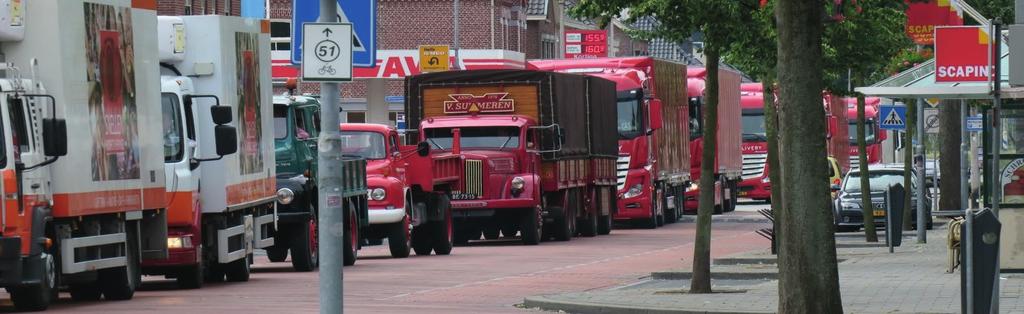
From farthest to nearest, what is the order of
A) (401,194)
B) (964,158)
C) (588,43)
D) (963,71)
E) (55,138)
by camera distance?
1. (588,43)
2. (401,194)
3. (964,158)
4. (963,71)
5. (55,138)

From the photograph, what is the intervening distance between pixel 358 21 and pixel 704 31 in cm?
874

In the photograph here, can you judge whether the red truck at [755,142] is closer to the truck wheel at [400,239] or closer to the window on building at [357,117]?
the window on building at [357,117]

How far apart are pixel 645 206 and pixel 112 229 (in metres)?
25.5

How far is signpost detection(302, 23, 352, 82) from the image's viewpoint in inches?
557

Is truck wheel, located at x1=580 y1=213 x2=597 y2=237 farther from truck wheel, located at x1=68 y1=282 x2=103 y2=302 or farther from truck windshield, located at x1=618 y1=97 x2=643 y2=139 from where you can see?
truck wheel, located at x1=68 y1=282 x2=103 y2=302

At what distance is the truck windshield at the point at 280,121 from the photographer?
28.5m

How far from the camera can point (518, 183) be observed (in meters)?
36.8

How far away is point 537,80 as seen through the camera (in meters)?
38.2

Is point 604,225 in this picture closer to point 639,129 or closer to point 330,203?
point 639,129

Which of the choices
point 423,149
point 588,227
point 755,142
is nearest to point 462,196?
point 423,149

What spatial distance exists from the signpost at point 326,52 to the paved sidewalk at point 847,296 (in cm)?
572

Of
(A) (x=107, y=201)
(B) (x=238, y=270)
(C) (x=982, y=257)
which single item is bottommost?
(B) (x=238, y=270)

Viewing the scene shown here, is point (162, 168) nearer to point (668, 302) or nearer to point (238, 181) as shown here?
point (238, 181)

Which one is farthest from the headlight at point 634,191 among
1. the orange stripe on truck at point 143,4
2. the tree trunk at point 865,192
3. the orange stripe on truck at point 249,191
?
the orange stripe on truck at point 143,4
